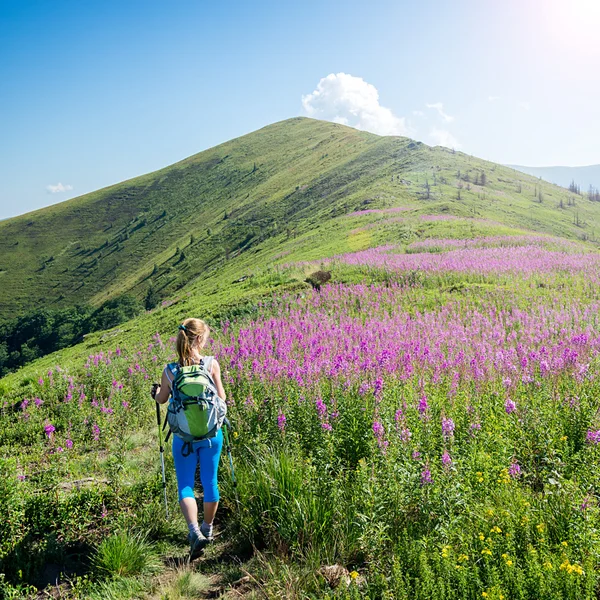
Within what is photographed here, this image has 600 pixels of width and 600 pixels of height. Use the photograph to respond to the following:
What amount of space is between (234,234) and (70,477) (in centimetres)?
8574

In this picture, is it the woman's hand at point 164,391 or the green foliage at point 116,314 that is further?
the green foliage at point 116,314

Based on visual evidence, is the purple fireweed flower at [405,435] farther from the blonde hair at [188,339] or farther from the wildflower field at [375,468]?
the blonde hair at [188,339]

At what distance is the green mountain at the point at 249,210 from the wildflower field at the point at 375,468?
2216 cm

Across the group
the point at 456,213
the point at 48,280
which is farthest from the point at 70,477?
the point at 48,280

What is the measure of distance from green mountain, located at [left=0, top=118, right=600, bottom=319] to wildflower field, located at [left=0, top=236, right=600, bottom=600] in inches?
873

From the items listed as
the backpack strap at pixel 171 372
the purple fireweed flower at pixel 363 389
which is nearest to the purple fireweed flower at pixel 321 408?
the purple fireweed flower at pixel 363 389

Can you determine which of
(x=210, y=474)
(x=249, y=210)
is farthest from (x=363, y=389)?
(x=249, y=210)

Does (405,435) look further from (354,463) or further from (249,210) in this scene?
(249,210)

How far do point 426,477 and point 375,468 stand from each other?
2.13 feet

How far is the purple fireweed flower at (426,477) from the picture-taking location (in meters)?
4.20

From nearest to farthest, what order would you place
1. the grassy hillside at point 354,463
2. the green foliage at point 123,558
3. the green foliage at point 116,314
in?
the grassy hillside at point 354,463
the green foliage at point 123,558
the green foliage at point 116,314

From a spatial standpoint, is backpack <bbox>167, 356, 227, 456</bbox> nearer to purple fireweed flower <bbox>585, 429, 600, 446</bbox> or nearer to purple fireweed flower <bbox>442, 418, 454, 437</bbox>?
purple fireweed flower <bbox>442, 418, 454, 437</bbox>

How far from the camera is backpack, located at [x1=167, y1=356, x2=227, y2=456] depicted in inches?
184

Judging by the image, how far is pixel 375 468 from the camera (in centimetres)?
469
